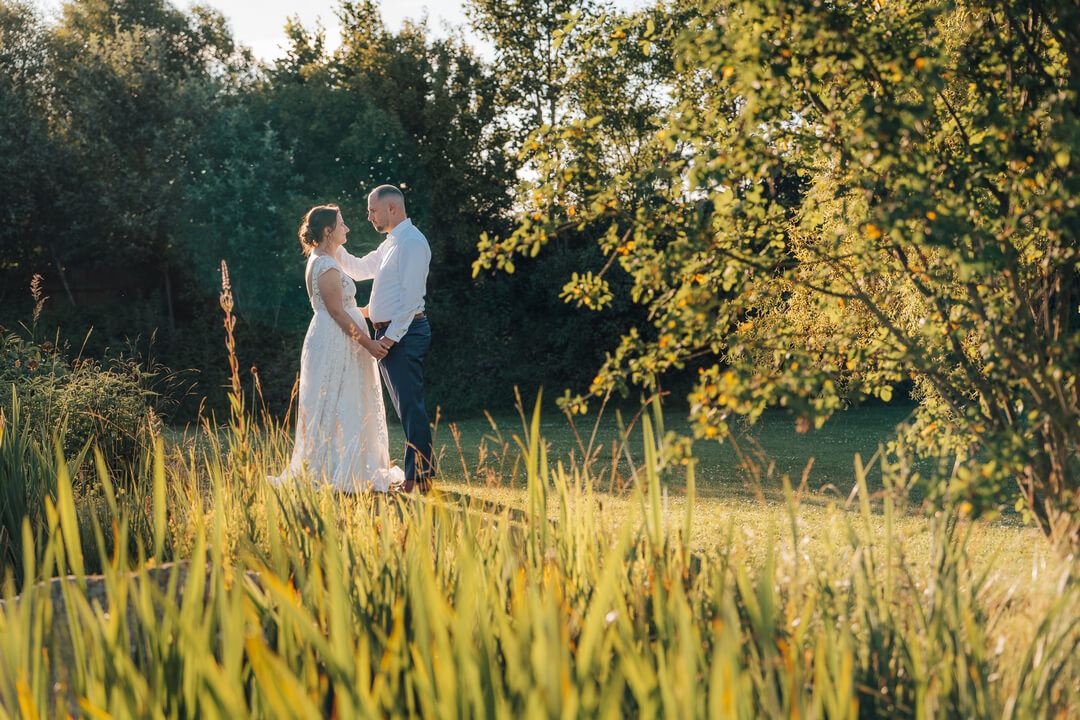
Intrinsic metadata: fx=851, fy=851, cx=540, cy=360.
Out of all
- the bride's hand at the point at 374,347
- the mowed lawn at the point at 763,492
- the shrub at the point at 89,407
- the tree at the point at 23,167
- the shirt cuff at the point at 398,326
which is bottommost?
the mowed lawn at the point at 763,492

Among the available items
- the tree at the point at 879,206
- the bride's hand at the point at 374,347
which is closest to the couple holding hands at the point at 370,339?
the bride's hand at the point at 374,347

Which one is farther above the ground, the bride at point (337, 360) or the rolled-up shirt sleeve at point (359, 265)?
the rolled-up shirt sleeve at point (359, 265)

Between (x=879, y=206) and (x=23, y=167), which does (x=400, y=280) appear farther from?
(x=23, y=167)

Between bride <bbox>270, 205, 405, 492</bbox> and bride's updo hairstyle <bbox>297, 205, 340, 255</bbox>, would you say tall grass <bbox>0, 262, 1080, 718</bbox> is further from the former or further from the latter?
bride's updo hairstyle <bbox>297, 205, 340, 255</bbox>

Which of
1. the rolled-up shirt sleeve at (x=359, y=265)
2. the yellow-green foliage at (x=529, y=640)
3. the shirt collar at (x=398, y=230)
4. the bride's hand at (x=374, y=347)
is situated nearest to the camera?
the yellow-green foliage at (x=529, y=640)

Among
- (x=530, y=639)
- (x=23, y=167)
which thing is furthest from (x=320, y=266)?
(x=23, y=167)

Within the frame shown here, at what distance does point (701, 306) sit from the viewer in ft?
7.93

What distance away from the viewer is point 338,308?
682 cm

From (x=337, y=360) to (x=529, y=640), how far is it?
560 cm

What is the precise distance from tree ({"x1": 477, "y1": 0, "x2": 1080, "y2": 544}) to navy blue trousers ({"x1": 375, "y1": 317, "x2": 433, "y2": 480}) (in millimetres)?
3945

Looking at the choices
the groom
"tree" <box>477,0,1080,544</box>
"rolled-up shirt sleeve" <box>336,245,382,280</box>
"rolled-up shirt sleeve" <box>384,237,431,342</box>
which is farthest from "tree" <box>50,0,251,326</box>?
"tree" <box>477,0,1080,544</box>

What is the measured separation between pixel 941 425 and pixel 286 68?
22034mm

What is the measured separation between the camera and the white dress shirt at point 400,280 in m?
6.72

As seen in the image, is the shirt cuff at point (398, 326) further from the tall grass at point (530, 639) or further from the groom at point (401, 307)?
the tall grass at point (530, 639)
